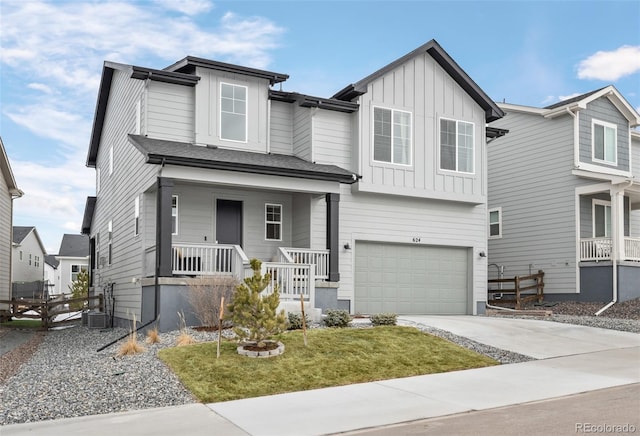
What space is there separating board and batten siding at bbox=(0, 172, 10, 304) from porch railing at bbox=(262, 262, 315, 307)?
18.6 metres

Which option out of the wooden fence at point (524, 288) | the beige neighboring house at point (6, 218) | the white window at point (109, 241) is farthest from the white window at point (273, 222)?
the beige neighboring house at point (6, 218)

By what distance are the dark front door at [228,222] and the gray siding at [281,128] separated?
7.68 feet

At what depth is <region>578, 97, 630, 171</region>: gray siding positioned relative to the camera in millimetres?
23875

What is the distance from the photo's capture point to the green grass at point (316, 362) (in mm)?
9969

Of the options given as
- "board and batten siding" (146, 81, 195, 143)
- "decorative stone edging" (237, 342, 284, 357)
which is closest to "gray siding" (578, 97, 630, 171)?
"board and batten siding" (146, 81, 195, 143)

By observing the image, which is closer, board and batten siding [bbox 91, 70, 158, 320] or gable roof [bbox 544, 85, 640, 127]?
board and batten siding [bbox 91, 70, 158, 320]

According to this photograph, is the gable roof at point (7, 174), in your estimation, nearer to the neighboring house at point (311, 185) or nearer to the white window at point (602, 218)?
the neighboring house at point (311, 185)

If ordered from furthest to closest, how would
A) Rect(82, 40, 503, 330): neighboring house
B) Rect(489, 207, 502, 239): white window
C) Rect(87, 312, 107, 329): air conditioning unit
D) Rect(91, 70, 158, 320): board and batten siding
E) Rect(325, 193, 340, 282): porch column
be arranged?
Rect(489, 207, 502, 239): white window
Rect(87, 312, 107, 329): air conditioning unit
Rect(91, 70, 158, 320): board and batten siding
Rect(325, 193, 340, 282): porch column
Rect(82, 40, 503, 330): neighboring house

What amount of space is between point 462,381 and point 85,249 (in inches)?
1973

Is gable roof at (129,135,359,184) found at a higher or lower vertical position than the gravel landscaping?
higher

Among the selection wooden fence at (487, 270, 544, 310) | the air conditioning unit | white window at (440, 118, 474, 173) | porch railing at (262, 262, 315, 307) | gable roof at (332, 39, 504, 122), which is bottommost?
the air conditioning unit

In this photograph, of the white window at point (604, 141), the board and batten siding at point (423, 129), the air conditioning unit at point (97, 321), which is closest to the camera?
the board and batten siding at point (423, 129)

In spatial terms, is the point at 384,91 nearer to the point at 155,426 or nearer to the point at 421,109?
the point at 421,109

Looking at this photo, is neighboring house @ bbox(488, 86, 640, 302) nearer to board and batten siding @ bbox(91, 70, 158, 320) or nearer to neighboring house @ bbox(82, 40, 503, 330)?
neighboring house @ bbox(82, 40, 503, 330)
